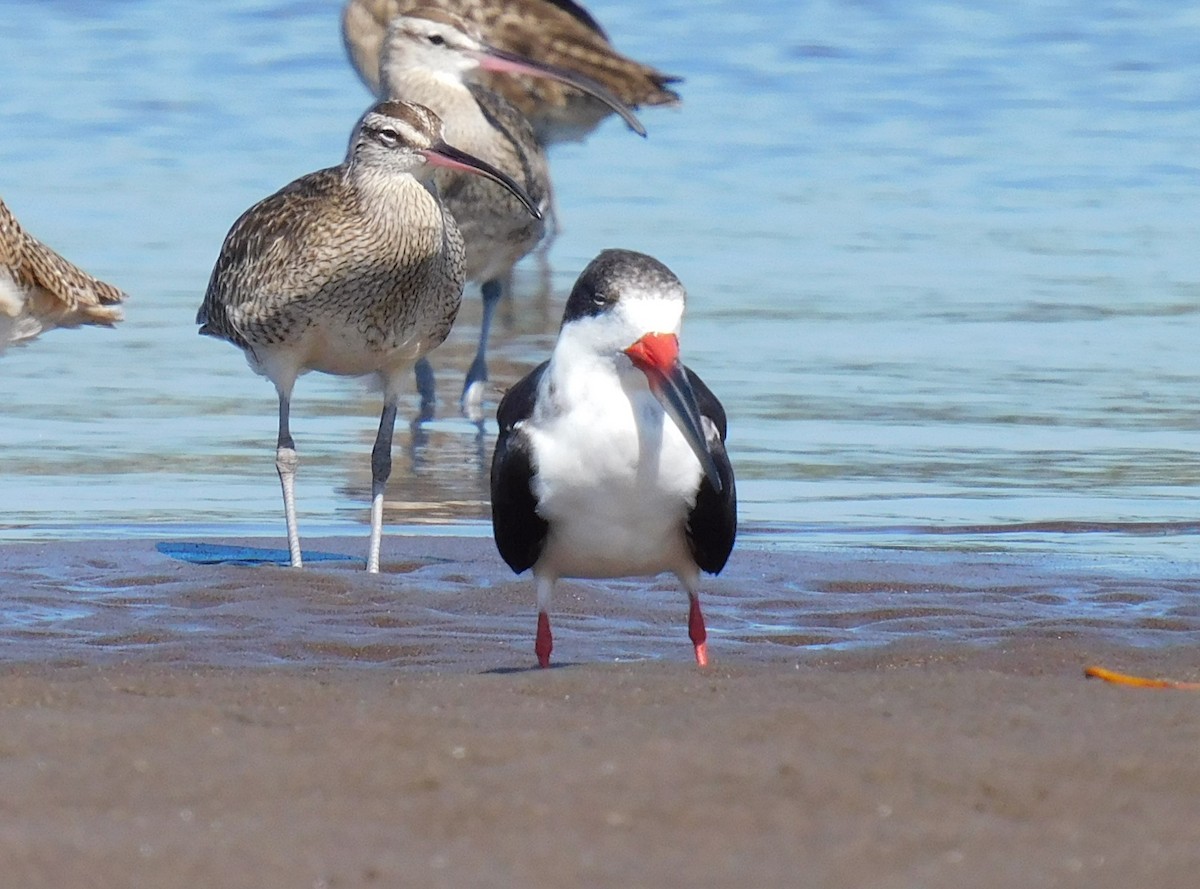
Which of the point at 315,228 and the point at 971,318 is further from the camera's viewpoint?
the point at 971,318

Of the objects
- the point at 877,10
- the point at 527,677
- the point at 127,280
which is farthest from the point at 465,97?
the point at 877,10

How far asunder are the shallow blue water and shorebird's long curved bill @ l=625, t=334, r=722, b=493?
2752 millimetres

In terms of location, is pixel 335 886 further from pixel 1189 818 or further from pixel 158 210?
pixel 158 210

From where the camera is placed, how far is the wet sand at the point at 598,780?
11.5 feet

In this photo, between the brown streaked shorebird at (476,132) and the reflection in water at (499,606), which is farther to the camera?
the brown streaked shorebird at (476,132)

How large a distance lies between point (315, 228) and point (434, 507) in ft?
4.02

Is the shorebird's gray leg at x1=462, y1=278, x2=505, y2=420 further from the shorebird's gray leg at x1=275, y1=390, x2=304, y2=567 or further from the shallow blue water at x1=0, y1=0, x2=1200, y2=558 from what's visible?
the shorebird's gray leg at x1=275, y1=390, x2=304, y2=567

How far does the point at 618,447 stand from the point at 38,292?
4.06 meters

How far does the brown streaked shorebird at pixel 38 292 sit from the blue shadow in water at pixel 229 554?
1403mm

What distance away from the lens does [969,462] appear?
362 inches

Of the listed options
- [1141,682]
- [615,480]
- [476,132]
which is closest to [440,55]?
[476,132]

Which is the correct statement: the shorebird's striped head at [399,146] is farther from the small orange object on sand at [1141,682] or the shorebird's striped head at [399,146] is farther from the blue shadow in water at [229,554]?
the small orange object on sand at [1141,682]

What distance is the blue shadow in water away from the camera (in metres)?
7.71

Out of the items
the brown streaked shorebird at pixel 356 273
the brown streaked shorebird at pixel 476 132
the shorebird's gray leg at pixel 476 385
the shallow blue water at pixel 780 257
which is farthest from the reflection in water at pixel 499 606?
the brown streaked shorebird at pixel 476 132
